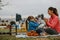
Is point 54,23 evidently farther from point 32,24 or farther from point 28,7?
point 28,7

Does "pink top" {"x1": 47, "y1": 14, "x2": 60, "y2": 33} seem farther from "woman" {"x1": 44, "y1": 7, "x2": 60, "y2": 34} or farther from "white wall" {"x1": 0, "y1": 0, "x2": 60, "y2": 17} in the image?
"white wall" {"x1": 0, "y1": 0, "x2": 60, "y2": 17}

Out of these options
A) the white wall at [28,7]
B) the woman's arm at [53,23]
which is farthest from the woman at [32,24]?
the woman's arm at [53,23]

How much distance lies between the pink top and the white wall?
6.6 inches

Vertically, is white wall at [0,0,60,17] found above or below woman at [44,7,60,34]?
above

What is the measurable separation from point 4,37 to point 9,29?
0.23 m

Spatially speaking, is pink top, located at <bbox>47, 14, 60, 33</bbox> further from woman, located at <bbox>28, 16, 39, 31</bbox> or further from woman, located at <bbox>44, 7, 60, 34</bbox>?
woman, located at <bbox>28, 16, 39, 31</bbox>

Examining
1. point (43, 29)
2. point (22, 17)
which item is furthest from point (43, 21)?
point (22, 17)

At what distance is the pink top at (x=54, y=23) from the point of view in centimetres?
520

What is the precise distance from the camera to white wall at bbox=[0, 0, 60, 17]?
5.12 meters

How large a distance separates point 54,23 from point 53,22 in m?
0.04

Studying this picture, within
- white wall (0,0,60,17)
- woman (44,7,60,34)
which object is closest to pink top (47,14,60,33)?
woman (44,7,60,34)

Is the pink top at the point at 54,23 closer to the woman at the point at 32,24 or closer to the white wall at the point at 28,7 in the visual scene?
the white wall at the point at 28,7

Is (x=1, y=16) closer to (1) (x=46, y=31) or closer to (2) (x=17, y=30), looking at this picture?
(2) (x=17, y=30)

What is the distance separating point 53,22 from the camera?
5.21 m
